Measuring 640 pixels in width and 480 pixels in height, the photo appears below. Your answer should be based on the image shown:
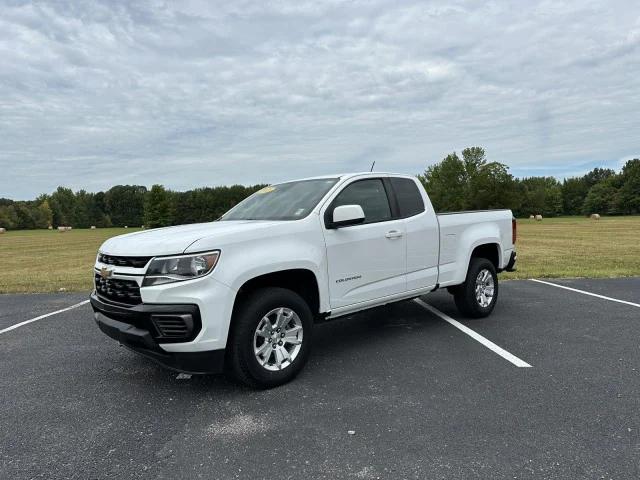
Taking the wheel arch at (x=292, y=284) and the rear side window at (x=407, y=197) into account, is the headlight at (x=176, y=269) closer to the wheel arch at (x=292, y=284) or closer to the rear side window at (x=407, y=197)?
the wheel arch at (x=292, y=284)

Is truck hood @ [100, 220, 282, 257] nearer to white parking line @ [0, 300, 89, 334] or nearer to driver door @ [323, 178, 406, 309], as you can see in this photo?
driver door @ [323, 178, 406, 309]

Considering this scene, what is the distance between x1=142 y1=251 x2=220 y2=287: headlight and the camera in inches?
136

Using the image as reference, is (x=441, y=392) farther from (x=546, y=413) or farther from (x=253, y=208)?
(x=253, y=208)

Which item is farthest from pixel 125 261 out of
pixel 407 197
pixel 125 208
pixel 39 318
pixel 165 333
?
pixel 125 208

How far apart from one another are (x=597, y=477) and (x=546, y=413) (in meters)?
0.79

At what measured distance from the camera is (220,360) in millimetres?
3547

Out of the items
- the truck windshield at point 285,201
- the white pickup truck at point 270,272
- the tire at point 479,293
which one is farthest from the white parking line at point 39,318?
the tire at point 479,293

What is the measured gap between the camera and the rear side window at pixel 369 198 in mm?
4699

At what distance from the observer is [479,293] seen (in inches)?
242

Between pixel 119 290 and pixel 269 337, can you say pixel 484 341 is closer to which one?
pixel 269 337

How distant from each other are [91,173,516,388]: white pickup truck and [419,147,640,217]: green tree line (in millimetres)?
63318

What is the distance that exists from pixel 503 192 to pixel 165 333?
81.1m

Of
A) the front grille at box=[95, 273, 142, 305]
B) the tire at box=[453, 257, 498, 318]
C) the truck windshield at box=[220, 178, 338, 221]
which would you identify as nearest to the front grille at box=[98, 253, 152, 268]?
the front grille at box=[95, 273, 142, 305]

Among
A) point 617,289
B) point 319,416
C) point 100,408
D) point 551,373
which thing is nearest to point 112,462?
point 100,408
